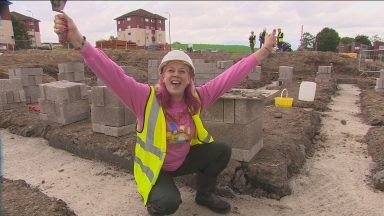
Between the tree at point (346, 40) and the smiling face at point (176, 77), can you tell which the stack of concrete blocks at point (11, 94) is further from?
the tree at point (346, 40)

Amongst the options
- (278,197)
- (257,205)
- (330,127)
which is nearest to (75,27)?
(257,205)

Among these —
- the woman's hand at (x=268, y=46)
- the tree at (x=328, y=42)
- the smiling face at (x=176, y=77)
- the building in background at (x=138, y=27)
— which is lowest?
the smiling face at (x=176, y=77)

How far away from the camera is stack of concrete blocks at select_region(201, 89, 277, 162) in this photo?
149 inches

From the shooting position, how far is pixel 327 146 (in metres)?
5.40

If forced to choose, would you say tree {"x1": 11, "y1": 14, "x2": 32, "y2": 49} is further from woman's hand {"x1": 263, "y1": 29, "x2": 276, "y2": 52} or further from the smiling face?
woman's hand {"x1": 263, "y1": 29, "x2": 276, "y2": 52}

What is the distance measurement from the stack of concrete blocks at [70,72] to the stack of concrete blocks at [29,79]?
2068 millimetres

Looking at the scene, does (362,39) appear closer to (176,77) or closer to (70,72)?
(70,72)

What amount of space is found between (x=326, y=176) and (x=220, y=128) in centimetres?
157

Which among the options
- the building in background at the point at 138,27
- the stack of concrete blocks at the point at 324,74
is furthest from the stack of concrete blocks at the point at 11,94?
the building in background at the point at 138,27

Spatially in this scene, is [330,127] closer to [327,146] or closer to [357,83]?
[327,146]

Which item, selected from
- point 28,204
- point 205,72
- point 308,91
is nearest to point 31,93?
point 205,72

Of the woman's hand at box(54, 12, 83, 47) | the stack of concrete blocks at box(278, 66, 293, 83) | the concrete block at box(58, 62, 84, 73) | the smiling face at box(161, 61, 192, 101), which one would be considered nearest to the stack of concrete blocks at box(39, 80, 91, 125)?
the smiling face at box(161, 61, 192, 101)

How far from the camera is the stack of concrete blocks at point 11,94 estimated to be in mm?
7699

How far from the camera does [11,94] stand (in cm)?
784
